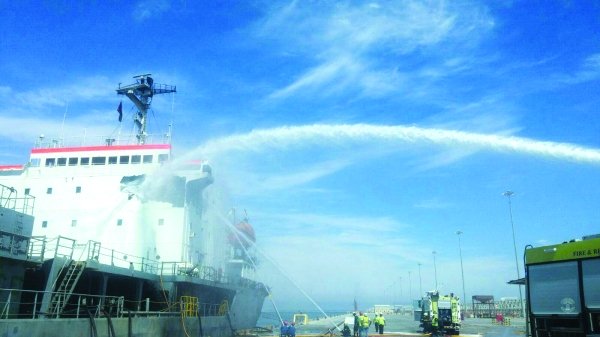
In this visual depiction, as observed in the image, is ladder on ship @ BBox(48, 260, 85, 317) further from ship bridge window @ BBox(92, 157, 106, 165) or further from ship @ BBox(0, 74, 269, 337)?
ship bridge window @ BBox(92, 157, 106, 165)

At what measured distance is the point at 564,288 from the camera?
880 centimetres

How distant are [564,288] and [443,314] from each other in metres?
20.8

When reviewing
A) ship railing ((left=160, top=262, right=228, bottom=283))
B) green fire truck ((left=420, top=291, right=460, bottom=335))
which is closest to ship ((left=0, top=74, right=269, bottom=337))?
ship railing ((left=160, top=262, right=228, bottom=283))

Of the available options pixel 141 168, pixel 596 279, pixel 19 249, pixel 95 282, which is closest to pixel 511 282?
pixel 596 279

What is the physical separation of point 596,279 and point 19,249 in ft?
51.6

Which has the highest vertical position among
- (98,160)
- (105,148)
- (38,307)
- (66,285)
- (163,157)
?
(105,148)

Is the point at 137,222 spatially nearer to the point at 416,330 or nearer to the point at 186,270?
the point at 186,270

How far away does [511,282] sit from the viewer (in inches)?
445

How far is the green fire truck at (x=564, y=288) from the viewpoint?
27.3 feet

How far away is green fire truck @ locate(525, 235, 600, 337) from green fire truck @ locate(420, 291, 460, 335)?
773 inches

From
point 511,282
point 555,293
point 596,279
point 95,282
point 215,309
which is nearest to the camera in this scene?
point 596,279

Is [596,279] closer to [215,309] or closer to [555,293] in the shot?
[555,293]

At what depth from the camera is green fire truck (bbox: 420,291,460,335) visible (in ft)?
91.8

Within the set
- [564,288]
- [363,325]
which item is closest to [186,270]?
[363,325]
